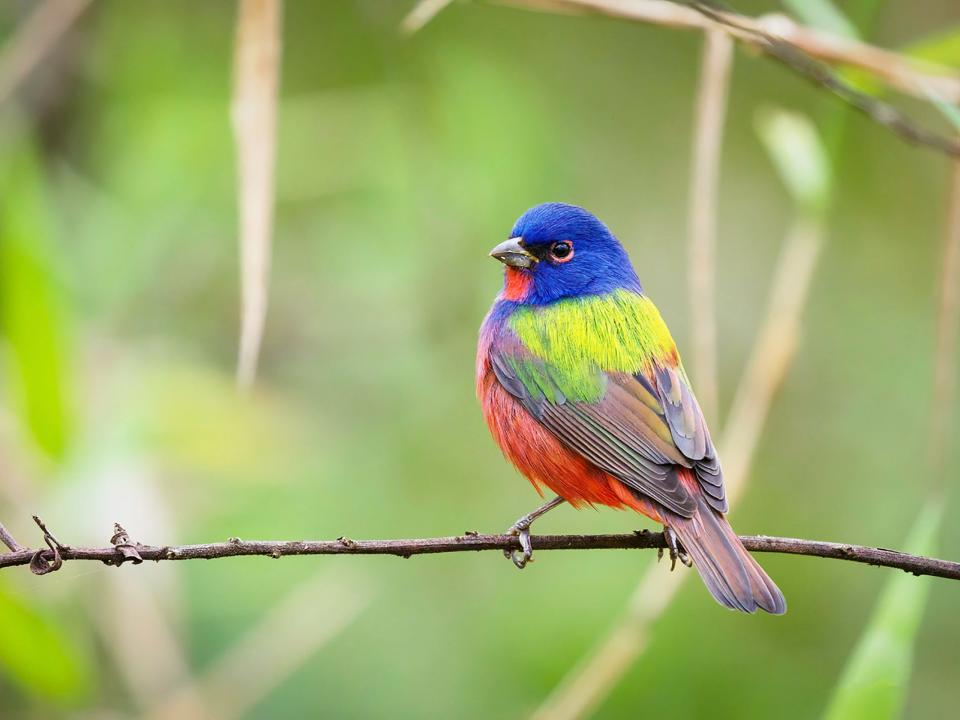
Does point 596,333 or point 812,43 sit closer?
point 812,43

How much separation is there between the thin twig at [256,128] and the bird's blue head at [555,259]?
0.89 metres

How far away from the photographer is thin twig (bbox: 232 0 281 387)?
3.12 metres

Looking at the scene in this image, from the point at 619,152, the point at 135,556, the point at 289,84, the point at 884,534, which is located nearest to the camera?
the point at 135,556

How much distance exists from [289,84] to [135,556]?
4446mm

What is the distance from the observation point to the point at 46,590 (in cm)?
404

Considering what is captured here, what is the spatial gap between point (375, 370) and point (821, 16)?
3.20 metres

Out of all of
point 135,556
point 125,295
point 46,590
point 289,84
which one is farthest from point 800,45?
point 289,84

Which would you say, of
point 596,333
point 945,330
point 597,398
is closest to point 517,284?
point 596,333

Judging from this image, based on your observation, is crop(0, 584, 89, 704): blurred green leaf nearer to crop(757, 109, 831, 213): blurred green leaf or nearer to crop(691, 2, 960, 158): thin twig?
crop(691, 2, 960, 158): thin twig

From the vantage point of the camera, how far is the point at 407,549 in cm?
232

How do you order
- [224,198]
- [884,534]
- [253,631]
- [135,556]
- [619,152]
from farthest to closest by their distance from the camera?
[619,152] → [884,534] → [224,198] → [253,631] → [135,556]

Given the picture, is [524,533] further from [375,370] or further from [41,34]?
[375,370]

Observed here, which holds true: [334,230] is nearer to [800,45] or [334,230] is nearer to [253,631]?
[253,631]

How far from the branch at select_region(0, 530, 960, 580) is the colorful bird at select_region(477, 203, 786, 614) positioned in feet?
1.41
